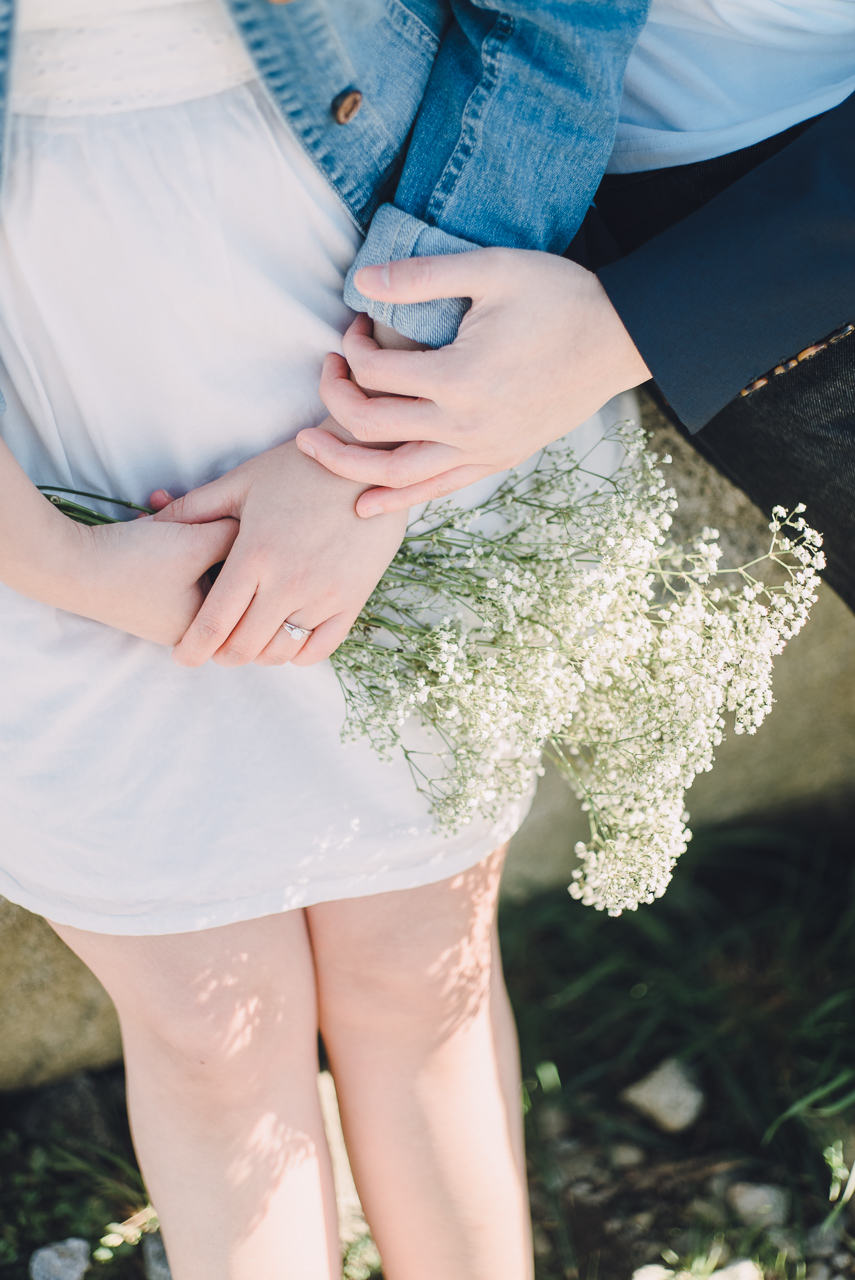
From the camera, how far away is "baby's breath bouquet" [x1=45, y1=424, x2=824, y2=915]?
1142 millimetres

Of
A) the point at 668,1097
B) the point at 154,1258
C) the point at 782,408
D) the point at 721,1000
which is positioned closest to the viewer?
the point at 782,408

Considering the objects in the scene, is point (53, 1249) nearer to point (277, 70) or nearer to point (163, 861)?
point (163, 861)

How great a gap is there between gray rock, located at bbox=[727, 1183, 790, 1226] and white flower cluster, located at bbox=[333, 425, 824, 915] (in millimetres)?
903

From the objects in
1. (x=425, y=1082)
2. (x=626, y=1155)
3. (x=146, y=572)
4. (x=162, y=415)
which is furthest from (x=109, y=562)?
(x=626, y=1155)

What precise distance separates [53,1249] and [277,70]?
6.24ft

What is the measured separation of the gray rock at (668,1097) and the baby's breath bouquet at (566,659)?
34.3 inches

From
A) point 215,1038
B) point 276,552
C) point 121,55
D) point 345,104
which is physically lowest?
point 215,1038

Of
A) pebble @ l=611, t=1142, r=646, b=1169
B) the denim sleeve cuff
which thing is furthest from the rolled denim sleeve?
pebble @ l=611, t=1142, r=646, b=1169

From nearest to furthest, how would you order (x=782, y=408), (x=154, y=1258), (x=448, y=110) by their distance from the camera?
(x=448, y=110)
(x=782, y=408)
(x=154, y=1258)

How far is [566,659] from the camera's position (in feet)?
3.91

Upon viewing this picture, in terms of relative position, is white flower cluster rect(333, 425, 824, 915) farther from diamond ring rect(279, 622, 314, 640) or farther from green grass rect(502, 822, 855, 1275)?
green grass rect(502, 822, 855, 1275)

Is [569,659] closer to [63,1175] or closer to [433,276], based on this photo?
[433,276]

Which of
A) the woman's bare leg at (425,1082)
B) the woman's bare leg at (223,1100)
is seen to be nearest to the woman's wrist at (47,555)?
the woman's bare leg at (223,1100)

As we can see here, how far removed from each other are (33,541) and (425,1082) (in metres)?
0.87
